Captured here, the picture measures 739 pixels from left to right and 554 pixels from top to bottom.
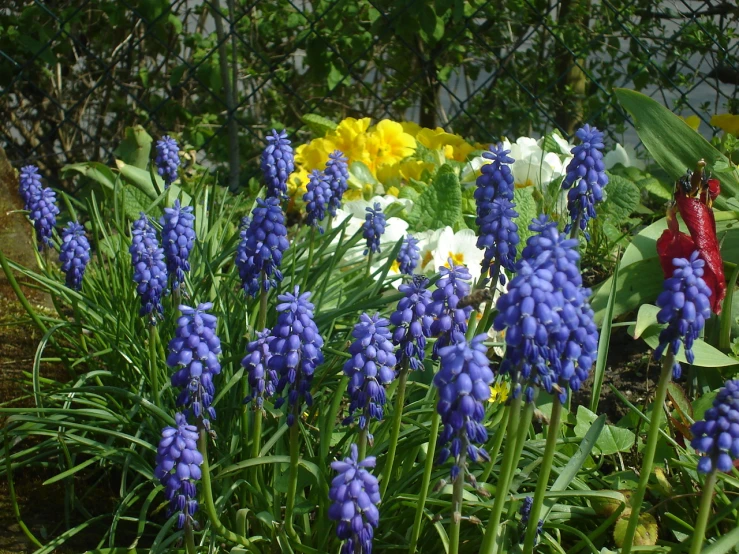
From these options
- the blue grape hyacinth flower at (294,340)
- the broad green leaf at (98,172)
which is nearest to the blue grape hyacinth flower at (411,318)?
the blue grape hyacinth flower at (294,340)

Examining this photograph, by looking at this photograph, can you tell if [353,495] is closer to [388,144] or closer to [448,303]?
[448,303]

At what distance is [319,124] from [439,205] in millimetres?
1337

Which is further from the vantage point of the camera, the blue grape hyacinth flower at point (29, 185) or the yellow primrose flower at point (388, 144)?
the yellow primrose flower at point (388, 144)

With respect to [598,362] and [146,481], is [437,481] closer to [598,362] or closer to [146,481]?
[598,362]

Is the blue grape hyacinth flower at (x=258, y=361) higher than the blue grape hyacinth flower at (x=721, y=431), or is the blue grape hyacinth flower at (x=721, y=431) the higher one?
the blue grape hyacinth flower at (x=258, y=361)

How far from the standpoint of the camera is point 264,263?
7.21 ft

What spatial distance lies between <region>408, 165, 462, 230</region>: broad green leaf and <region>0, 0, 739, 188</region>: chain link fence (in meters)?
1.63

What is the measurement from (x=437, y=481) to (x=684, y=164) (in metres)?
1.87

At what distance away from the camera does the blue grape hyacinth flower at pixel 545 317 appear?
1356 mm

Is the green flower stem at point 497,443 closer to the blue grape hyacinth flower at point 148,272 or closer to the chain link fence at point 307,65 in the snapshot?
the blue grape hyacinth flower at point 148,272

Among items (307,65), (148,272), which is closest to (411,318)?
(148,272)

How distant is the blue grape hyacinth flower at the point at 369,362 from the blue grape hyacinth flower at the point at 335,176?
49.9 inches

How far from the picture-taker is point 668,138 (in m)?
3.38

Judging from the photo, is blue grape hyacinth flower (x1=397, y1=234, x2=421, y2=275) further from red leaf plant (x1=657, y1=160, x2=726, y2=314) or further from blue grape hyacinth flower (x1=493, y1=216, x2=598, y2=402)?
blue grape hyacinth flower (x1=493, y1=216, x2=598, y2=402)
